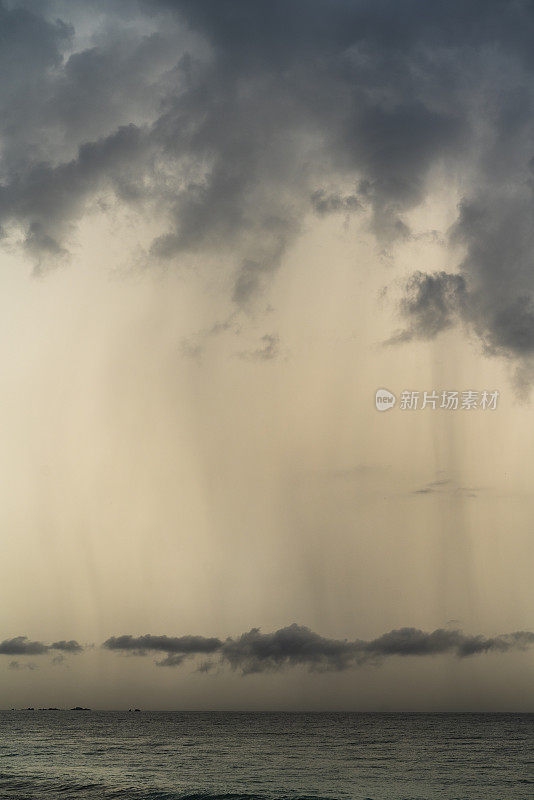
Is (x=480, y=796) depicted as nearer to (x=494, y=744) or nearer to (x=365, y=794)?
(x=365, y=794)

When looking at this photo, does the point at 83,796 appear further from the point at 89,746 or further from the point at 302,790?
the point at 89,746

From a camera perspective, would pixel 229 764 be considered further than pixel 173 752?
No

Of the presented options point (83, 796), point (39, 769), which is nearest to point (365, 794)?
point (83, 796)

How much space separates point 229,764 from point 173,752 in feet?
79.7

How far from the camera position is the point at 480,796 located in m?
58.9

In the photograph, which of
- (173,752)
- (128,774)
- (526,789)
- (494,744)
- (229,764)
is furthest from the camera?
(494,744)

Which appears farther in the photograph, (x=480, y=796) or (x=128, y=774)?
(x=128, y=774)

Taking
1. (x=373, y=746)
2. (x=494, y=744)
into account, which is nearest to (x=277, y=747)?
(x=373, y=746)

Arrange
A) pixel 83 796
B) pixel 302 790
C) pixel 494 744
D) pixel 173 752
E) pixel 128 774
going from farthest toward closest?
pixel 494 744, pixel 173 752, pixel 128 774, pixel 302 790, pixel 83 796

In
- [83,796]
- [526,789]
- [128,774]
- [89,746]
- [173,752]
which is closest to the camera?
[83,796]

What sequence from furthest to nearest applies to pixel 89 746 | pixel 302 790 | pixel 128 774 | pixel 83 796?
pixel 89 746 < pixel 128 774 < pixel 302 790 < pixel 83 796

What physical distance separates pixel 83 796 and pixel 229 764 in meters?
30.0

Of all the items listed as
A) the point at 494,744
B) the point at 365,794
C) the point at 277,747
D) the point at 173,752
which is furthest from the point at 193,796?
the point at 494,744

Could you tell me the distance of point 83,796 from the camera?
55188mm
